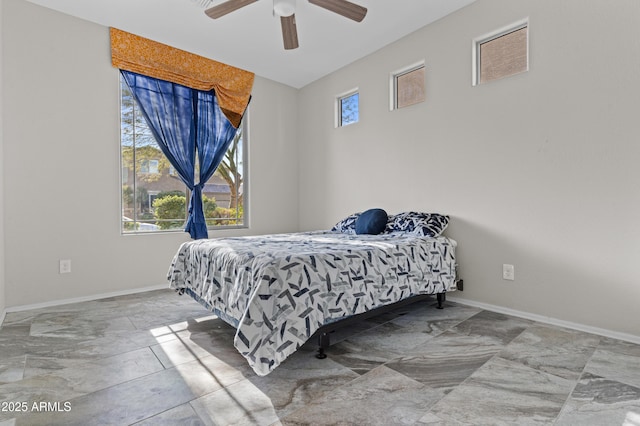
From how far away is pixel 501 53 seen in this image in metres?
2.92

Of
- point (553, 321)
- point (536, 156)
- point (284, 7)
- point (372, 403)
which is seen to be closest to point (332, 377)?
point (372, 403)

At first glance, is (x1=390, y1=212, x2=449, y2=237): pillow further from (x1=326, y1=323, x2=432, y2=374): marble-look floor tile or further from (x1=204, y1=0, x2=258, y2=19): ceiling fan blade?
(x1=204, y1=0, x2=258, y2=19): ceiling fan blade

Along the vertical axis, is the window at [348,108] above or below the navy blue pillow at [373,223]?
above

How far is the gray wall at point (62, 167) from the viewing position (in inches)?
118

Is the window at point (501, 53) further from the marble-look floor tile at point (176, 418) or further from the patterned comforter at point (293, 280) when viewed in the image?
the marble-look floor tile at point (176, 418)

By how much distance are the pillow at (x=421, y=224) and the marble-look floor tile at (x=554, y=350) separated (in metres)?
1.05

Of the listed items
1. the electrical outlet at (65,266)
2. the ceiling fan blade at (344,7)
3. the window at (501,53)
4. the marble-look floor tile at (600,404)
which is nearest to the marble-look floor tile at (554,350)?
the marble-look floor tile at (600,404)

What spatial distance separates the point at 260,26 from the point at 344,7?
47.3 inches

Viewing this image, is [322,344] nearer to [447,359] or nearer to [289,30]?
[447,359]

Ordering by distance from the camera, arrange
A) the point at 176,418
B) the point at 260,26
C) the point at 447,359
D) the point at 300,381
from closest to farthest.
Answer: the point at 176,418 < the point at 300,381 < the point at 447,359 < the point at 260,26

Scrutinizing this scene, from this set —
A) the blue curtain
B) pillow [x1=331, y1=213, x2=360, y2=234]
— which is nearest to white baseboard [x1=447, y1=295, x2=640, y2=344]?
pillow [x1=331, y1=213, x2=360, y2=234]

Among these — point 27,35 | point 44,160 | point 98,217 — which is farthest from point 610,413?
point 27,35

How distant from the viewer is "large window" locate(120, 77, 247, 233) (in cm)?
368

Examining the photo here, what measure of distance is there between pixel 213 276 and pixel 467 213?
2.30 m
